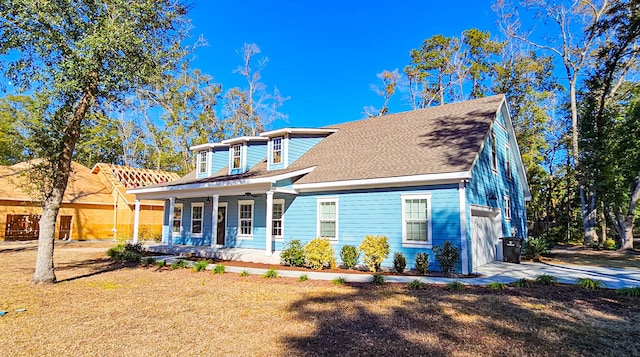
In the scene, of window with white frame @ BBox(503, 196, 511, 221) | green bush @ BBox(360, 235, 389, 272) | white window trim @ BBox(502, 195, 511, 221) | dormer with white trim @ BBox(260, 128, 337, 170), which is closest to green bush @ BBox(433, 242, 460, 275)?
green bush @ BBox(360, 235, 389, 272)

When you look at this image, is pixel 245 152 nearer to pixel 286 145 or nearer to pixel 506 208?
pixel 286 145

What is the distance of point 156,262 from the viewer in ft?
41.1

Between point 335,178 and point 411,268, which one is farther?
point 335,178

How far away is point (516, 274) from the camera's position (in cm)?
1003

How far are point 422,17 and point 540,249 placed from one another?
18.5 metres

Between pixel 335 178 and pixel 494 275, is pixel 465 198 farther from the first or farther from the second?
pixel 335 178

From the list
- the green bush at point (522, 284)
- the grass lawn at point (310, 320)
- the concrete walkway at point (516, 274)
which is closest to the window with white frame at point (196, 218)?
the concrete walkway at point (516, 274)

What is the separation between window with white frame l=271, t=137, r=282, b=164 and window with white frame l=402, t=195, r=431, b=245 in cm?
681

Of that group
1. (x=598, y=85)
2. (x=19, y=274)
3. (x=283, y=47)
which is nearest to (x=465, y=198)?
(x=19, y=274)

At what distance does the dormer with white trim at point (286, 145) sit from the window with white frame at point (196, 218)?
4552mm

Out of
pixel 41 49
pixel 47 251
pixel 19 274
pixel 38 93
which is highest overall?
pixel 41 49

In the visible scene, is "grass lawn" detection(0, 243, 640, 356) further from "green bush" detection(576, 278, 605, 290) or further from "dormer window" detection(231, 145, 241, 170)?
"dormer window" detection(231, 145, 241, 170)

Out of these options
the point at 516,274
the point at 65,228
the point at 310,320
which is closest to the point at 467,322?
the point at 310,320

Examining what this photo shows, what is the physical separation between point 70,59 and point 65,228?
20.7 m
